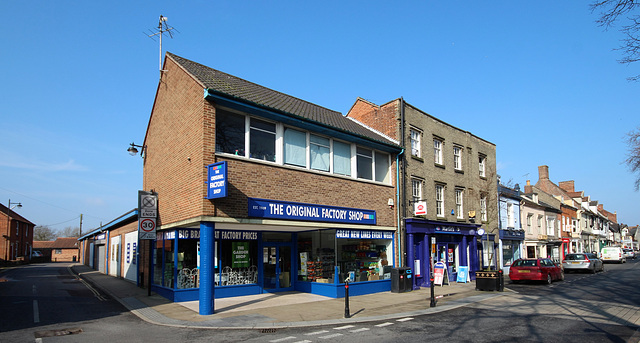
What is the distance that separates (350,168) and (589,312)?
9.43 meters

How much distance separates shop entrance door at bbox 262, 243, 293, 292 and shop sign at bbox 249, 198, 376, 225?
7.32ft

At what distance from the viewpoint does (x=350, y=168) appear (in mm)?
17547

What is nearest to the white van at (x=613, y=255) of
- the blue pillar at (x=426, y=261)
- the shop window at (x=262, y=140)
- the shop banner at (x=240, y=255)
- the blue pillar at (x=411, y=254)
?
the blue pillar at (x=426, y=261)

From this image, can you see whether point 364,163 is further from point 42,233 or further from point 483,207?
point 42,233

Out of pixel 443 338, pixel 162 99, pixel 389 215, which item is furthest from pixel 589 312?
pixel 162 99

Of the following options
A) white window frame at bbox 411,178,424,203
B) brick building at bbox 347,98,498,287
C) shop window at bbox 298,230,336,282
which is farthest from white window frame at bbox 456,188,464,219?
shop window at bbox 298,230,336,282

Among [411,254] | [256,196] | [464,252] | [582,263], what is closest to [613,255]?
[582,263]

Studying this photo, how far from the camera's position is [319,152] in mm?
16281

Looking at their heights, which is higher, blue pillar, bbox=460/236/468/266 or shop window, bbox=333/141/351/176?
shop window, bbox=333/141/351/176

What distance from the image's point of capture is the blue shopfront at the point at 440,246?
63.3 feet

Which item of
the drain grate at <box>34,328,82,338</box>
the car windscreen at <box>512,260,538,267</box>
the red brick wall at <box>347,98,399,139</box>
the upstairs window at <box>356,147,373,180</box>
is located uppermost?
the red brick wall at <box>347,98,399,139</box>

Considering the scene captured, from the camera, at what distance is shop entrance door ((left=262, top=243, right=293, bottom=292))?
635 inches

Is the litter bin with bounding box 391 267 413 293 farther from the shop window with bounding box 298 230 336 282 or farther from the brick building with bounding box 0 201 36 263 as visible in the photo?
the brick building with bounding box 0 201 36 263

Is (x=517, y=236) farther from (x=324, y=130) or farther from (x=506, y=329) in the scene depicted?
(x=506, y=329)
